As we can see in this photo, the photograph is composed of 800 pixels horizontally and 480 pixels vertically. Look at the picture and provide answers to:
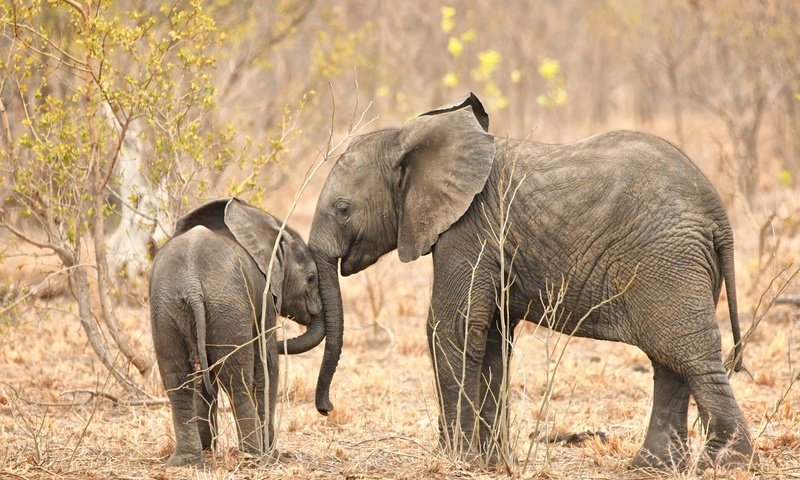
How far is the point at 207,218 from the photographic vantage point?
21.9 feet

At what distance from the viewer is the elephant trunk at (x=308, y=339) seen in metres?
6.69

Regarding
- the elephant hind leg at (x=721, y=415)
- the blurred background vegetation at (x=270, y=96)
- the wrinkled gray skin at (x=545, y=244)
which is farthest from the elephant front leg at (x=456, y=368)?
the blurred background vegetation at (x=270, y=96)

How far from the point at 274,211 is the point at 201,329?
30.0ft

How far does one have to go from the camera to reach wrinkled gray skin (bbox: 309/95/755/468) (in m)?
6.04

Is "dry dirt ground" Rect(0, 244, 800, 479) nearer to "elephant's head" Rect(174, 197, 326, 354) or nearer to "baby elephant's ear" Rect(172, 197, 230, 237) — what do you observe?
"elephant's head" Rect(174, 197, 326, 354)

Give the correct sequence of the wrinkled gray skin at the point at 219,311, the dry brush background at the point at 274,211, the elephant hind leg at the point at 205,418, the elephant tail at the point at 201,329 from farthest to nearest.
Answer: the dry brush background at the point at 274,211
the elephant hind leg at the point at 205,418
the wrinkled gray skin at the point at 219,311
the elephant tail at the point at 201,329

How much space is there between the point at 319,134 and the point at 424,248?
11817mm

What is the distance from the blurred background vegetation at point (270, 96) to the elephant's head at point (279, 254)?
1.36 metres

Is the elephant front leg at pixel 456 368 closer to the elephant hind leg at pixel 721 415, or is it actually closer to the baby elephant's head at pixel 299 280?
the baby elephant's head at pixel 299 280

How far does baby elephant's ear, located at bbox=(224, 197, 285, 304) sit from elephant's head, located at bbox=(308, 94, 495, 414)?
0.80 feet

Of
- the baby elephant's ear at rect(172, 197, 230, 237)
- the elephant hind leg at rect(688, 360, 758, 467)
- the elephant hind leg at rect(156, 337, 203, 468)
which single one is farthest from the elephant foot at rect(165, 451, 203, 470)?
the elephant hind leg at rect(688, 360, 758, 467)

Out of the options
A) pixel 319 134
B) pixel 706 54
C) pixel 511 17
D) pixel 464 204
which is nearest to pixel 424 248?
pixel 464 204

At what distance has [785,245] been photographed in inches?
548

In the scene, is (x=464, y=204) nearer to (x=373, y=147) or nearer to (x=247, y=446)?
(x=373, y=147)
